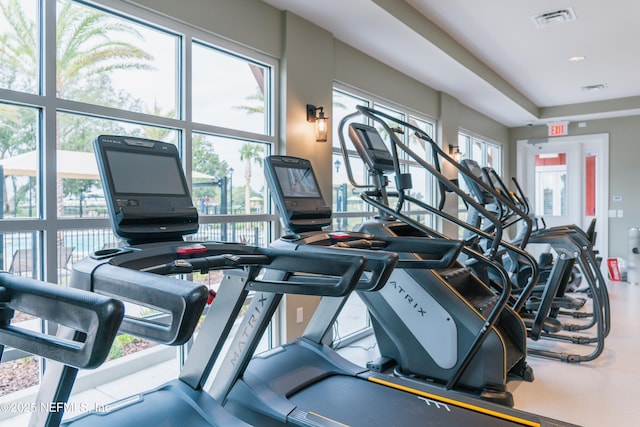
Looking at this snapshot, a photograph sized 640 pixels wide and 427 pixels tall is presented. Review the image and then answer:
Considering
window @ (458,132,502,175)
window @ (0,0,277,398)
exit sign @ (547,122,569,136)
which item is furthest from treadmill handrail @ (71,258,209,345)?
exit sign @ (547,122,569,136)

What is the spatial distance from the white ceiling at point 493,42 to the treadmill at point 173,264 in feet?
6.59

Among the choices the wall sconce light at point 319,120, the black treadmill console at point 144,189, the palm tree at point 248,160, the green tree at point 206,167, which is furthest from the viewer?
the wall sconce light at point 319,120

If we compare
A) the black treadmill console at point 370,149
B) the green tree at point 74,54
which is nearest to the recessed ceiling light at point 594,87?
the black treadmill console at point 370,149

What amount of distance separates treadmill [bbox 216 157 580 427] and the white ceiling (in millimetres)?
1583

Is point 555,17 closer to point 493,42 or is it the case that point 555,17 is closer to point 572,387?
point 493,42

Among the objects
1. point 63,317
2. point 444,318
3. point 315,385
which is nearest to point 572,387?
point 444,318

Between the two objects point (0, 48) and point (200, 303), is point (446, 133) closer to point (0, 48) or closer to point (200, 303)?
point (0, 48)

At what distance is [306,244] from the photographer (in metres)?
2.28

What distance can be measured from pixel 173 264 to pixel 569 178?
8.66 metres

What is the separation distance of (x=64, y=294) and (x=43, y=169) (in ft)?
5.43

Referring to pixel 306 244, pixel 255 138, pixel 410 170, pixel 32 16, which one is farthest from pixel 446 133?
pixel 32 16

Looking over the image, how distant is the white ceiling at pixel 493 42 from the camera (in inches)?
145

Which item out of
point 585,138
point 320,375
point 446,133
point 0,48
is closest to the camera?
point 0,48

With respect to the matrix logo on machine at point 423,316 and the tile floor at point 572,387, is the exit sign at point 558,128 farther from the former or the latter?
the matrix logo on machine at point 423,316
